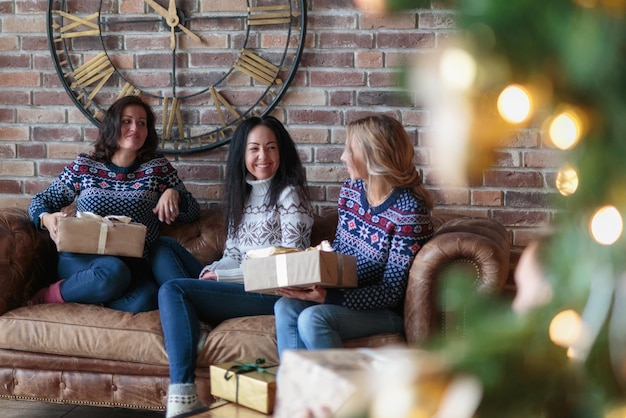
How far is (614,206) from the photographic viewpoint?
44cm

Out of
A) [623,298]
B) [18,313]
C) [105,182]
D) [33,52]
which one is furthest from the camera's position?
[33,52]

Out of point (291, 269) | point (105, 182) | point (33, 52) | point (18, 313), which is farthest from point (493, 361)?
point (33, 52)

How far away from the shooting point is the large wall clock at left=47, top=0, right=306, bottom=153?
10.9 ft

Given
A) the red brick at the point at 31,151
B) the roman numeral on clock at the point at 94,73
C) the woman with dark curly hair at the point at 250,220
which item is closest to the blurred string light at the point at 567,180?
the woman with dark curly hair at the point at 250,220

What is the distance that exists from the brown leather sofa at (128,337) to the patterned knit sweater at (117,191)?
374 mm

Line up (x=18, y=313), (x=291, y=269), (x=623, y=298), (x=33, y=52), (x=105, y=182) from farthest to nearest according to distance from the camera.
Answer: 1. (x=33, y=52)
2. (x=105, y=182)
3. (x=18, y=313)
4. (x=291, y=269)
5. (x=623, y=298)

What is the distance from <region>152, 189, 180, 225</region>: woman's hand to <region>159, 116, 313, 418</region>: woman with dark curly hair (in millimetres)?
210

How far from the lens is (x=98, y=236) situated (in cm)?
278

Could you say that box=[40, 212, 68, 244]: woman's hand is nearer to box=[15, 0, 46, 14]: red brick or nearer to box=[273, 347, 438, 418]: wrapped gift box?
box=[15, 0, 46, 14]: red brick

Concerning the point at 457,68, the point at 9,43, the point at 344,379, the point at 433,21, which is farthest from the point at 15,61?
the point at 457,68

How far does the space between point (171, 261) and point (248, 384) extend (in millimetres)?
1086

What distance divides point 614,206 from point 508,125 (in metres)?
0.07

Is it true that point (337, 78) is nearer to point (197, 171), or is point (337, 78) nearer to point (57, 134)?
point (197, 171)

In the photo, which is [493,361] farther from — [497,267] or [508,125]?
[497,267]
